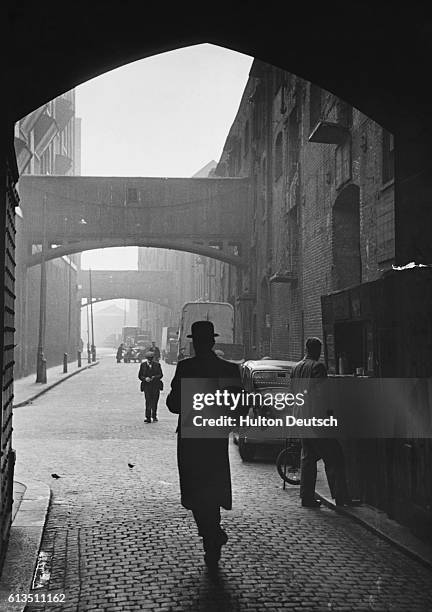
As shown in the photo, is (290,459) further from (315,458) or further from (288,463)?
(315,458)

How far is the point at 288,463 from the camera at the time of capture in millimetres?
9383

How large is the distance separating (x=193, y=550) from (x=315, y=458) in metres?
2.34

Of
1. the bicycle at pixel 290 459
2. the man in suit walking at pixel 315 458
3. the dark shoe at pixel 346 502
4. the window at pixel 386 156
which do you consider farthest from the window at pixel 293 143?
the dark shoe at pixel 346 502

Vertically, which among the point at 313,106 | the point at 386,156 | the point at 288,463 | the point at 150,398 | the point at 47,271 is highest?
the point at 313,106

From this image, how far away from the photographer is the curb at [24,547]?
5.30 metres

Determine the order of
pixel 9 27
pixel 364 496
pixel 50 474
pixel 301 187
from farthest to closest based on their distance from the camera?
pixel 301 187, pixel 50 474, pixel 364 496, pixel 9 27

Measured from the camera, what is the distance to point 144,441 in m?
13.7

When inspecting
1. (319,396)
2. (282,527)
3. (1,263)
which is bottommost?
(282,527)

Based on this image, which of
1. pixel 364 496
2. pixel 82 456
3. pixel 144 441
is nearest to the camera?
pixel 364 496

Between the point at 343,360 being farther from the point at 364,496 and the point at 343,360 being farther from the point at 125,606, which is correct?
the point at 125,606

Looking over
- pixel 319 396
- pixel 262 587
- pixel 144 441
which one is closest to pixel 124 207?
pixel 144 441

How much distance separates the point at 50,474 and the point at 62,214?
23804 millimetres

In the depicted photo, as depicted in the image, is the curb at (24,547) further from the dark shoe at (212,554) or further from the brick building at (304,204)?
the brick building at (304,204)

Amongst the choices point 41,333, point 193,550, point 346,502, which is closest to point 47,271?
point 41,333
